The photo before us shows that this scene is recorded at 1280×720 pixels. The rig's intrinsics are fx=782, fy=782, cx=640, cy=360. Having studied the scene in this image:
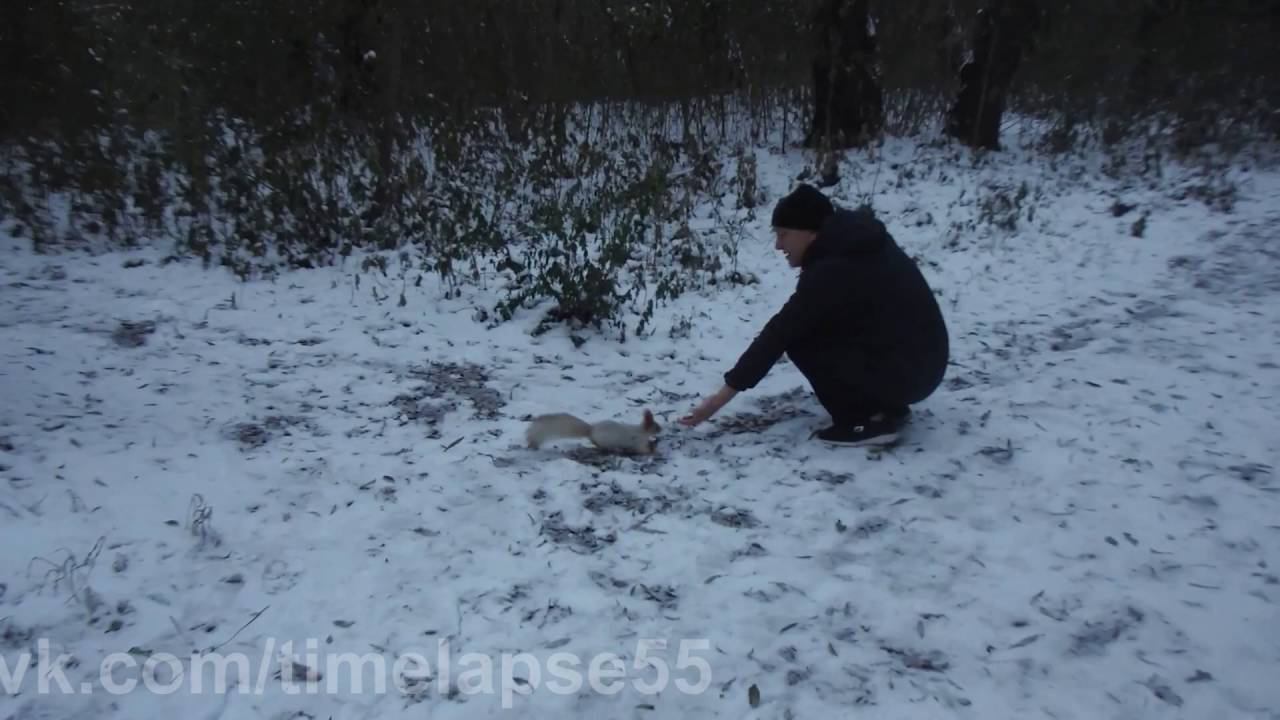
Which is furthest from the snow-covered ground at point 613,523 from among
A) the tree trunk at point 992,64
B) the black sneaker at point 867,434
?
the tree trunk at point 992,64

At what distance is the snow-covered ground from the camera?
7.63ft

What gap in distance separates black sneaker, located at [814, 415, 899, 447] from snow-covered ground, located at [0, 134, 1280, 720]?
0.27 ft

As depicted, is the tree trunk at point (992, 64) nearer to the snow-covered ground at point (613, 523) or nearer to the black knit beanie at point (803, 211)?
the snow-covered ground at point (613, 523)

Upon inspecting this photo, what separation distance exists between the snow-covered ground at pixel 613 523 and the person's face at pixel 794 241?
0.94 meters

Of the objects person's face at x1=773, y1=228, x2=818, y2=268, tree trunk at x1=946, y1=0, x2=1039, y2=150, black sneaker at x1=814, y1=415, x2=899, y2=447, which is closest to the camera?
person's face at x1=773, y1=228, x2=818, y2=268

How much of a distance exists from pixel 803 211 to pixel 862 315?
1.82 feet

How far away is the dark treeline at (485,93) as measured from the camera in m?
6.92

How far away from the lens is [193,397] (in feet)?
13.9

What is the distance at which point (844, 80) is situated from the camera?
31.5 feet

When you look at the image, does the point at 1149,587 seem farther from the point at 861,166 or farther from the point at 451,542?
the point at 861,166

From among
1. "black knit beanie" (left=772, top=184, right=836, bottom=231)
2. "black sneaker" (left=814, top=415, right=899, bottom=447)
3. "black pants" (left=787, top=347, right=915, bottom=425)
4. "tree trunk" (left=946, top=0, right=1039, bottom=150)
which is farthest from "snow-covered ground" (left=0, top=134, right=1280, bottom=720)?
"tree trunk" (left=946, top=0, right=1039, bottom=150)

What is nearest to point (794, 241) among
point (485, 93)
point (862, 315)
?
point (862, 315)

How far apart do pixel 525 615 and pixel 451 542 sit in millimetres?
574

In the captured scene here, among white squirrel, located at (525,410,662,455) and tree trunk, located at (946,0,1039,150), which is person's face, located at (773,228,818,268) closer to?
white squirrel, located at (525,410,662,455)
